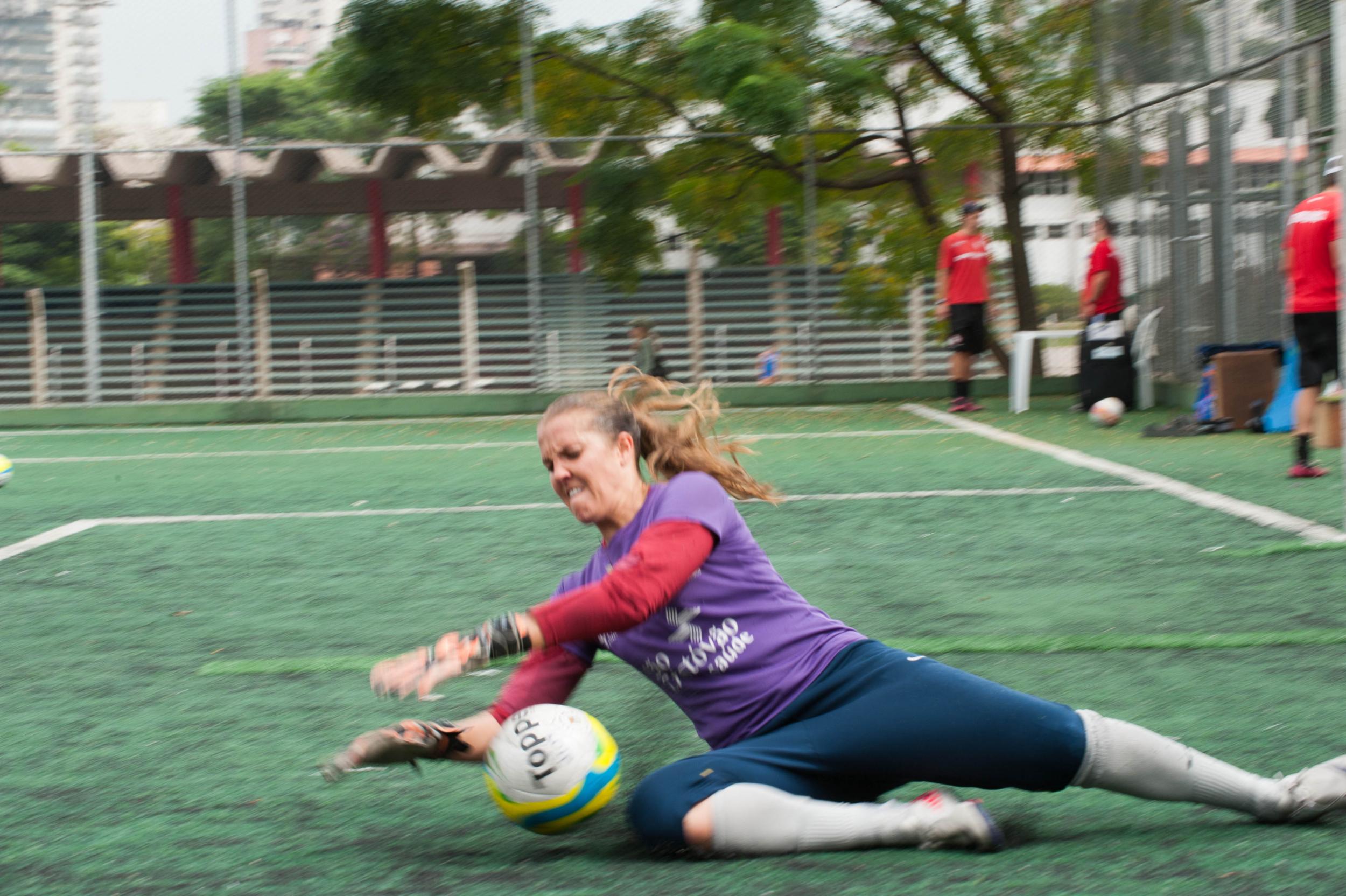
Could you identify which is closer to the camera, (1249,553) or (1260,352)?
(1249,553)

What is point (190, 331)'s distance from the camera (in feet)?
77.2

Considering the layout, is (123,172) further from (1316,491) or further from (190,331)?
(1316,491)

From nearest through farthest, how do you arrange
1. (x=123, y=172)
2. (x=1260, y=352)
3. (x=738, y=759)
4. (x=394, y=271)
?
(x=738, y=759), (x=1260, y=352), (x=123, y=172), (x=394, y=271)

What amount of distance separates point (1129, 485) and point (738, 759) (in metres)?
6.43

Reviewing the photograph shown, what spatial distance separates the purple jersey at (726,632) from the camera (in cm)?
307

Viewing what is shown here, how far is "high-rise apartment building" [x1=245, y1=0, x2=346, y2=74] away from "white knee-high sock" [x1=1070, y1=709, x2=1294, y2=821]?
14482mm

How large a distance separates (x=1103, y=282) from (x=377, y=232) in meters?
10.8

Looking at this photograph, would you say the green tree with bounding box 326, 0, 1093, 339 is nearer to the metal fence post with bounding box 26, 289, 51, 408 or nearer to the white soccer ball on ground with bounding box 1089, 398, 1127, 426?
the white soccer ball on ground with bounding box 1089, 398, 1127, 426

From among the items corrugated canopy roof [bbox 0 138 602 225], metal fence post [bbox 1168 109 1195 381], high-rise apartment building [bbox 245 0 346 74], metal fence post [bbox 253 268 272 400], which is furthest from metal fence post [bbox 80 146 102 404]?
metal fence post [bbox 1168 109 1195 381]

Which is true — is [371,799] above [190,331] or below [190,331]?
below

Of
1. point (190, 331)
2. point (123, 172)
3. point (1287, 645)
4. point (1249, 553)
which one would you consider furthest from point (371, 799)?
point (190, 331)

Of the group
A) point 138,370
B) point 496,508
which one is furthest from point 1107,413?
point 138,370

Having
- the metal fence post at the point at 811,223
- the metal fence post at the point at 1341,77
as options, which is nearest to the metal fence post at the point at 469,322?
the metal fence post at the point at 811,223

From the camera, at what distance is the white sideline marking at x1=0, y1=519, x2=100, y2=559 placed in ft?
24.8
